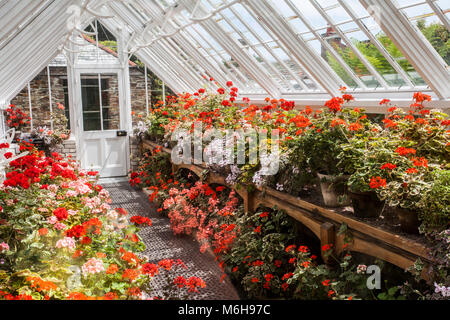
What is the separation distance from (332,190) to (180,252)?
2259 mm

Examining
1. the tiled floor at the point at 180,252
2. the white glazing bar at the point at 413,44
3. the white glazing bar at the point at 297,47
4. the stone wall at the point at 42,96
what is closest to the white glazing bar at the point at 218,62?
the white glazing bar at the point at 297,47

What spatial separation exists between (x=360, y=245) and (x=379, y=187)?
0.43m

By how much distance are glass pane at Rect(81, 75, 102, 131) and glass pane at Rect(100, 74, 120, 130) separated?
130mm

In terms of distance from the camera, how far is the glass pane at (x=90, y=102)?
883cm

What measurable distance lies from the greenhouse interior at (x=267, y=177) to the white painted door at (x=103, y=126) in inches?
43.2

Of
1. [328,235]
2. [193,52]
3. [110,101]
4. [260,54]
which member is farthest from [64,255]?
[110,101]

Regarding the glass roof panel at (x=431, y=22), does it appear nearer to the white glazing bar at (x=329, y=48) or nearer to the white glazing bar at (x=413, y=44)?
the white glazing bar at (x=413, y=44)

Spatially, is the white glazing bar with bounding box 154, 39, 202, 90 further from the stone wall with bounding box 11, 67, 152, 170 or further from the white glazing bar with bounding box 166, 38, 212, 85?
the stone wall with bounding box 11, 67, 152, 170

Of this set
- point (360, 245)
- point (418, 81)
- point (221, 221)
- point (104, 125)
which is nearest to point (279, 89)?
point (418, 81)

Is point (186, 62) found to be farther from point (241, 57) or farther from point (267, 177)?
point (267, 177)

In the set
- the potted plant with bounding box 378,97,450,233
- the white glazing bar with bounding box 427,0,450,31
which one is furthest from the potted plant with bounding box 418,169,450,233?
the white glazing bar with bounding box 427,0,450,31

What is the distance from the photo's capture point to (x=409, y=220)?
7.72 ft

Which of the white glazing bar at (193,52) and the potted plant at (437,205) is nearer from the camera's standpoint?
the potted plant at (437,205)
